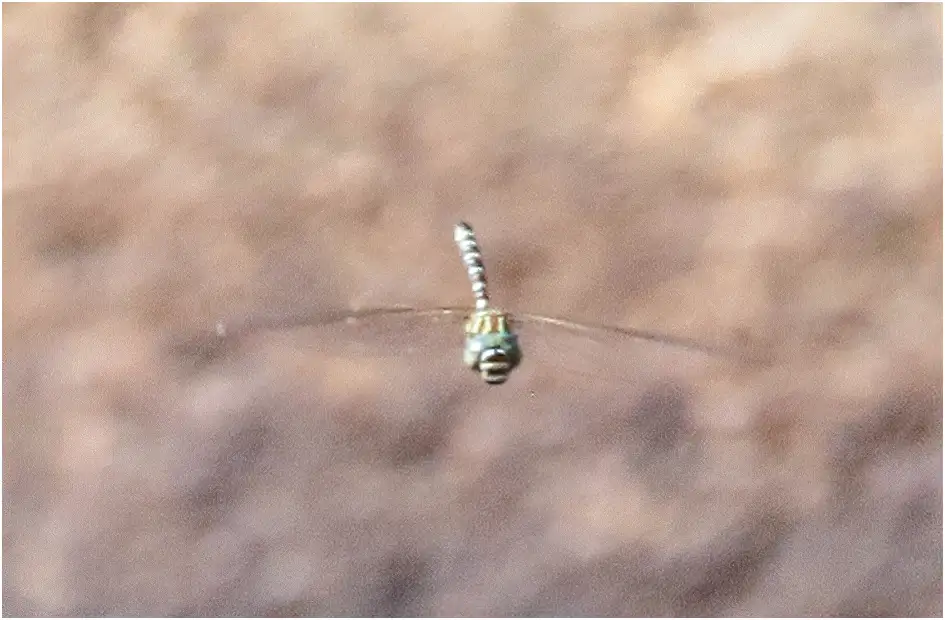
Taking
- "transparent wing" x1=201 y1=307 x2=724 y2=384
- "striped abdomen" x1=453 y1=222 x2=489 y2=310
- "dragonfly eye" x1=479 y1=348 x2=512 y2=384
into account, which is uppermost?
"striped abdomen" x1=453 y1=222 x2=489 y2=310

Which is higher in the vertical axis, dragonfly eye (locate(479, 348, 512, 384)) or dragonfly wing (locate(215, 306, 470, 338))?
dragonfly wing (locate(215, 306, 470, 338))

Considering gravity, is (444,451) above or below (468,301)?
below

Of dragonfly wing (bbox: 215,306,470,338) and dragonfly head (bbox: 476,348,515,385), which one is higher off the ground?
dragonfly wing (bbox: 215,306,470,338)

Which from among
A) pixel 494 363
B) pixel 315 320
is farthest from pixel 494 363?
pixel 315 320

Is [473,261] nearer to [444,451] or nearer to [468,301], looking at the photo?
[468,301]

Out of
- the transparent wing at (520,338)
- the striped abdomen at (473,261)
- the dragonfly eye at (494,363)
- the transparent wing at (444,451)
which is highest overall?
the striped abdomen at (473,261)

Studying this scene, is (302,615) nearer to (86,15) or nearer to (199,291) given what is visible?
(199,291)
